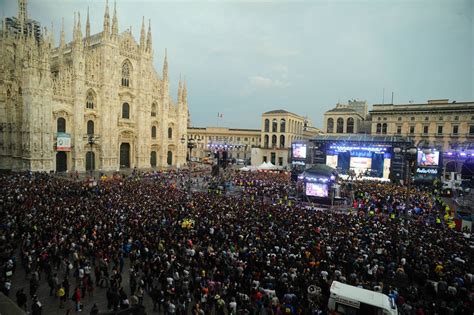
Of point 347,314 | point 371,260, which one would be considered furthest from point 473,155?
point 347,314

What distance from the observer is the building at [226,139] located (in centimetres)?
7525

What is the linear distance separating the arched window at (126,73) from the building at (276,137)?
101ft

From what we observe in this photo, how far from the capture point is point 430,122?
4891 centimetres

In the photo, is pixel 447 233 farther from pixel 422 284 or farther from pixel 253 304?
pixel 253 304

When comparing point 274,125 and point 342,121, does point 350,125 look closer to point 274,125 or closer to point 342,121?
A: point 342,121

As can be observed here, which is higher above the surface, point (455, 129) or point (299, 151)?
point (455, 129)

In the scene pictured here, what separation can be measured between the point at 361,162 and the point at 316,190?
2166 cm

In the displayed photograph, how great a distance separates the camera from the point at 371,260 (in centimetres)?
1121

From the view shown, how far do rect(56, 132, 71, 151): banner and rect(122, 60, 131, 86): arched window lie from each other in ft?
40.9

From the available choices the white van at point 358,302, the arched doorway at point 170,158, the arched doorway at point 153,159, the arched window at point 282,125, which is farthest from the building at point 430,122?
the white van at point 358,302

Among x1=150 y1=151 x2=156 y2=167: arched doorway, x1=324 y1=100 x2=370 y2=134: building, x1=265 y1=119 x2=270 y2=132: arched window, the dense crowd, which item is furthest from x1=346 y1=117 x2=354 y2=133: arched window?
the dense crowd

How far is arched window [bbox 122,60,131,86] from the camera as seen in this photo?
4309cm

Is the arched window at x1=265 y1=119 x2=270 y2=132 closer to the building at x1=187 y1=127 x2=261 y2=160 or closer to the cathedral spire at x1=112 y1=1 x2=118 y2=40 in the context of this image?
the building at x1=187 y1=127 x2=261 y2=160

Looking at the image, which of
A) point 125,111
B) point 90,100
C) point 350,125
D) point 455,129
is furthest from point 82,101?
point 455,129
